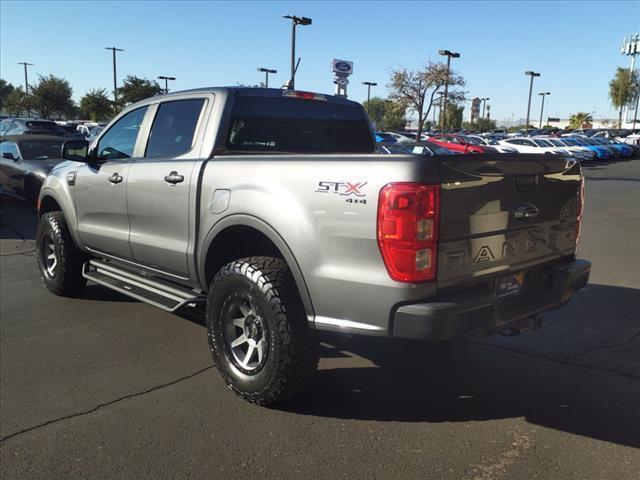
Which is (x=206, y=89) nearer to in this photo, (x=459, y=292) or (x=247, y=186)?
(x=247, y=186)

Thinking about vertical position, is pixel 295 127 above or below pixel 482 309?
above

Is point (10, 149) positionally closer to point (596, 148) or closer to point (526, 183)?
point (526, 183)

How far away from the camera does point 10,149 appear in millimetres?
12008

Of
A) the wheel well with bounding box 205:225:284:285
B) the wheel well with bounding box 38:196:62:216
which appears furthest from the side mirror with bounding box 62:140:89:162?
the wheel well with bounding box 205:225:284:285

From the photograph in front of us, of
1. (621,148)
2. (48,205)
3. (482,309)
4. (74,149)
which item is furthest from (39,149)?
(621,148)

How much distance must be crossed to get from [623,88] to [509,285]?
90.9 meters

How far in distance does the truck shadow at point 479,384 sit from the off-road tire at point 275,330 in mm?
265

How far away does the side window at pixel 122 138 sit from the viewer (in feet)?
15.6

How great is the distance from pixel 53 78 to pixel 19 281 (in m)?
58.8

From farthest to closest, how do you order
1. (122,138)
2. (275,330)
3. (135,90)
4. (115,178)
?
(135,90)
(122,138)
(115,178)
(275,330)

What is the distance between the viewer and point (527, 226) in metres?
3.32

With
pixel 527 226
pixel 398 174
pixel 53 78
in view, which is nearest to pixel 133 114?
pixel 398 174

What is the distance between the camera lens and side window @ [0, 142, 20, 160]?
11.7 m

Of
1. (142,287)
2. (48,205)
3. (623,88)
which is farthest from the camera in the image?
(623,88)
